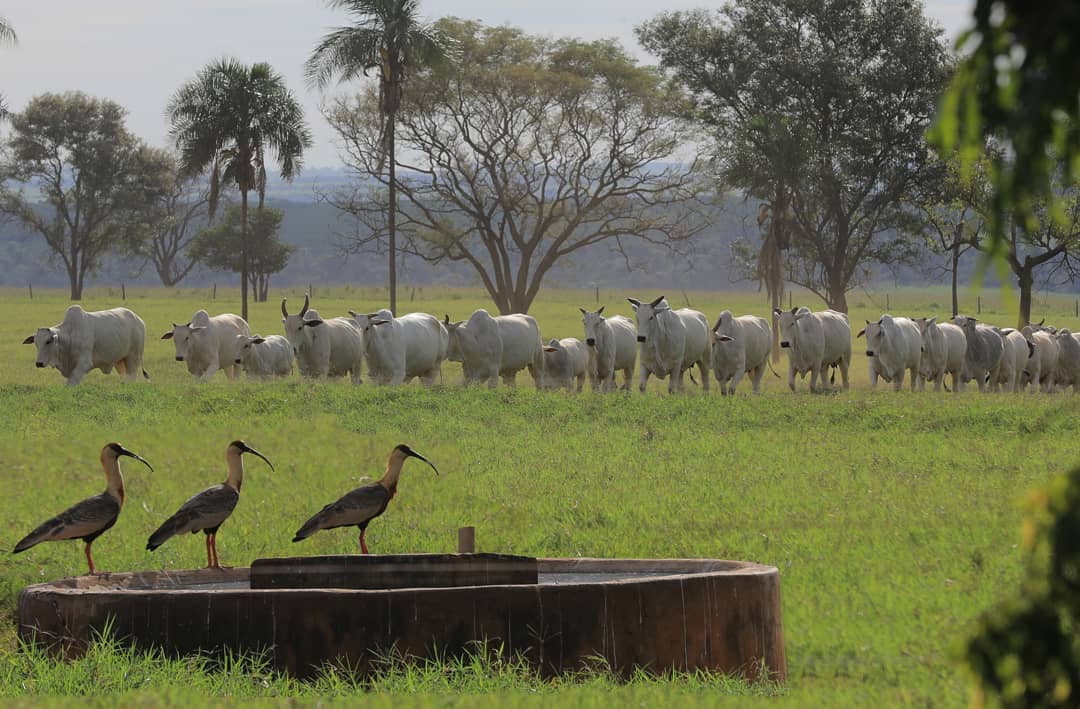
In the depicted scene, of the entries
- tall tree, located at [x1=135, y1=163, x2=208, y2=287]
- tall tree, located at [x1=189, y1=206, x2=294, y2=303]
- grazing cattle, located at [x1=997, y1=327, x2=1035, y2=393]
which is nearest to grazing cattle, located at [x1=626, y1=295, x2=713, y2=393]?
grazing cattle, located at [x1=997, y1=327, x2=1035, y2=393]

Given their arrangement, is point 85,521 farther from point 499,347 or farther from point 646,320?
point 499,347

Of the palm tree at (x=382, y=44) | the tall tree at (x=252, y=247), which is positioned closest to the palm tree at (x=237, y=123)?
the palm tree at (x=382, y=44)

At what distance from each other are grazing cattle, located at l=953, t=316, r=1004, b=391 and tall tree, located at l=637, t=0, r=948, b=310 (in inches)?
588

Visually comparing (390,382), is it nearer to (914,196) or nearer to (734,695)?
(734,695)

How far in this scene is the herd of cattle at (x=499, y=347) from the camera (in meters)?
28.1

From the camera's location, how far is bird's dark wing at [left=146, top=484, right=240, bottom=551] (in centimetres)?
988

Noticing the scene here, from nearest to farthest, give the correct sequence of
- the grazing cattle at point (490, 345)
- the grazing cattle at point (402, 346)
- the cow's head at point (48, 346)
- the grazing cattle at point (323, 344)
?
1. the cow's head at point (48, 346)
2. the grazing cattle at point (323, 344)
3. the grazing cattle at point (402, 346)
4. the grazing cattle at point (490, 345)

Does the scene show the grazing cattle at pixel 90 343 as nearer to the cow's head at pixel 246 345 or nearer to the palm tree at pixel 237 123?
the cow's head at pixel 246 345

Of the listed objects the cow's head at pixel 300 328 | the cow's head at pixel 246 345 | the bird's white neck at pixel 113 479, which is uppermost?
the cow's head at pixel 300 328

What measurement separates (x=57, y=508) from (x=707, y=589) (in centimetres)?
786

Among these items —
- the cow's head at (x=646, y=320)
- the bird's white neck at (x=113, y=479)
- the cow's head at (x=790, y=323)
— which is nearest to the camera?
the bird's white neck at (x=113, y=479)

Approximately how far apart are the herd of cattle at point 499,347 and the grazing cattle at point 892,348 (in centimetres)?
2

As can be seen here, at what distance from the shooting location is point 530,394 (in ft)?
75.2

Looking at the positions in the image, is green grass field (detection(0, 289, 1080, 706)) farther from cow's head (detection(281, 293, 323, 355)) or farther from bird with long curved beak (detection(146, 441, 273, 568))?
cow's head (detection(281, 293, 323, 355))
